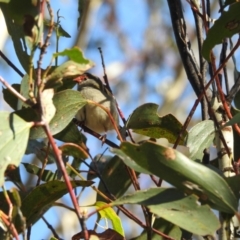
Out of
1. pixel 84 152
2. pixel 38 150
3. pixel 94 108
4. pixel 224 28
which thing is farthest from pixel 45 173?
pixel 94 108

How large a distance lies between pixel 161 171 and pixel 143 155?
0.12 ft

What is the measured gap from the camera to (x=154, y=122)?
127 centimetres

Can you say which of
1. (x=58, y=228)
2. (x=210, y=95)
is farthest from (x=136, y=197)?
(x=58, y=228)

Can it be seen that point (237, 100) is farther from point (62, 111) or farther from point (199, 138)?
point (62, 111)

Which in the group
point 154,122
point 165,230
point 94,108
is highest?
point 94,108

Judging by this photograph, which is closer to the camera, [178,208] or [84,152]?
[178,208]

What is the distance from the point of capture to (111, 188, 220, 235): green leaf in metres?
0.83

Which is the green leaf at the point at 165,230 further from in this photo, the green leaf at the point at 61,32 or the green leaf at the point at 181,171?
the green leaf at the point at 61,32

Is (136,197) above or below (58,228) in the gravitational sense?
above

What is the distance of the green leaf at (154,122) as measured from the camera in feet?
4.10

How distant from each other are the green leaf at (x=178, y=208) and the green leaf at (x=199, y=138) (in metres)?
0.28

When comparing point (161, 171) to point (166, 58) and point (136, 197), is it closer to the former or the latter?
point (136, 197)

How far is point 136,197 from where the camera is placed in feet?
2.85

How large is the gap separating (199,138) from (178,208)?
33 cm
